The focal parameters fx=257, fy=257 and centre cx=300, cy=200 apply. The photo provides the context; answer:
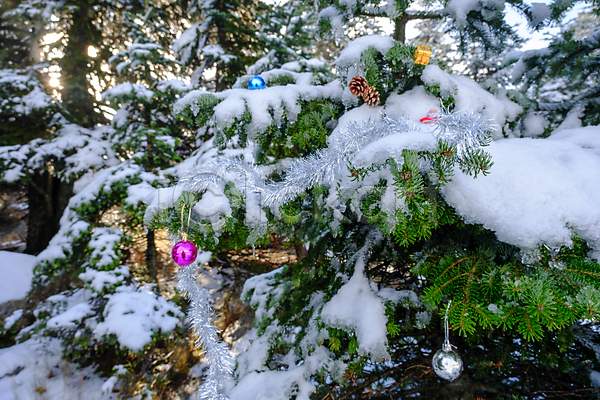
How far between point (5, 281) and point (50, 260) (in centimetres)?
236

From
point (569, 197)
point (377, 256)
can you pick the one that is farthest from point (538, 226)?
point (377, 256)

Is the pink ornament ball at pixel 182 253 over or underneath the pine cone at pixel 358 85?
underneath

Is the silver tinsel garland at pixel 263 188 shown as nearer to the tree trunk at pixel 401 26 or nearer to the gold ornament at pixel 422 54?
the gold ornament at pixel 422 54

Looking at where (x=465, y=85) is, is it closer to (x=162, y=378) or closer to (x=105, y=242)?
(x=105, y=242)

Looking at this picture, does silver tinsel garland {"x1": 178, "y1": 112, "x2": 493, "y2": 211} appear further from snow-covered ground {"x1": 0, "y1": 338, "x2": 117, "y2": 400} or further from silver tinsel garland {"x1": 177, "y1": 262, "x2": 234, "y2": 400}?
snow-covered ground {"x1": 0, "y1": 338, "x2": 117, "y2": 400}

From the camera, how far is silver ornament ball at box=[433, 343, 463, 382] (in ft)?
3.03

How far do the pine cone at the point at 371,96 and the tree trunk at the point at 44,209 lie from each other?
22.0 ft

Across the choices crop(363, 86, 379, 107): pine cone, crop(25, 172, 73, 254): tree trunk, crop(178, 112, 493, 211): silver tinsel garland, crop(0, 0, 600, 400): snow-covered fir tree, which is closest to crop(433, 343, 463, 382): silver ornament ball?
crop(0, 0, 600, 400): snow-covered fir tree

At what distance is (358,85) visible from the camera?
3.94 ft

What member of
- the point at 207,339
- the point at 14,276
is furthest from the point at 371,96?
the point at 14,276

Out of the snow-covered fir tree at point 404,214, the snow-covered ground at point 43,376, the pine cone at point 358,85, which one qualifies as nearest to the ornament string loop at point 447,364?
the snow-covered fir tree at point 404,214

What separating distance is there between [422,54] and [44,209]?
24.4ft

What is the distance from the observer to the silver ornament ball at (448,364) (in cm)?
92

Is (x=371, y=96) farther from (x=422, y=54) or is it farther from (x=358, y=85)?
(x=422, y=54)
